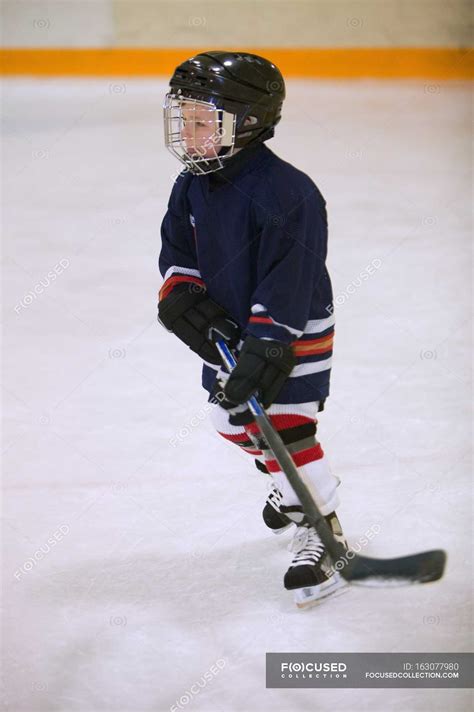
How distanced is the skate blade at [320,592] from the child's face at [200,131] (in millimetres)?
744

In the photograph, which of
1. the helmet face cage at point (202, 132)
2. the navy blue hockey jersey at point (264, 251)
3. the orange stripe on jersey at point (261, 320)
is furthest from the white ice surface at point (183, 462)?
the helmet face cage at point (202, 132)

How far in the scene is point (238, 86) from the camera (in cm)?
144

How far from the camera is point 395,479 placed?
2.01 meters

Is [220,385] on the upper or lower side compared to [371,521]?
upper

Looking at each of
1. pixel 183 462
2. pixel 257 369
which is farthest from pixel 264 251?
pixel 183 462

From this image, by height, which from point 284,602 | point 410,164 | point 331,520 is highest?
point 331,520

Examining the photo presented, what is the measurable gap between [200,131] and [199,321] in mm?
311

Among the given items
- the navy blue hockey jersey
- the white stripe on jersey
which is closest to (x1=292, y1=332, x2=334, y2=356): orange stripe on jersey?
the navy blue hockey jersey

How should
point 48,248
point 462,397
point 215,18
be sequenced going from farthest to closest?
point 215,18, point 48,248, point 462,397

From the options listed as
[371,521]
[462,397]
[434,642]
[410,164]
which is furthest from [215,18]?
[434,642]

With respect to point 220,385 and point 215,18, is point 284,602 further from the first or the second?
point 215,18

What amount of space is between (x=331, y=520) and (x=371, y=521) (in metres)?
0.25

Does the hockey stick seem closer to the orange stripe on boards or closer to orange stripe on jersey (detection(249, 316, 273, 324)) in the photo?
orange stripe on jersey (detection(249, 316, 273, 324))

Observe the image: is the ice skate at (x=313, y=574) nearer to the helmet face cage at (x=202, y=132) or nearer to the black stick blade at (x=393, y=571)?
the black stick blade at (x=393, y=571)
